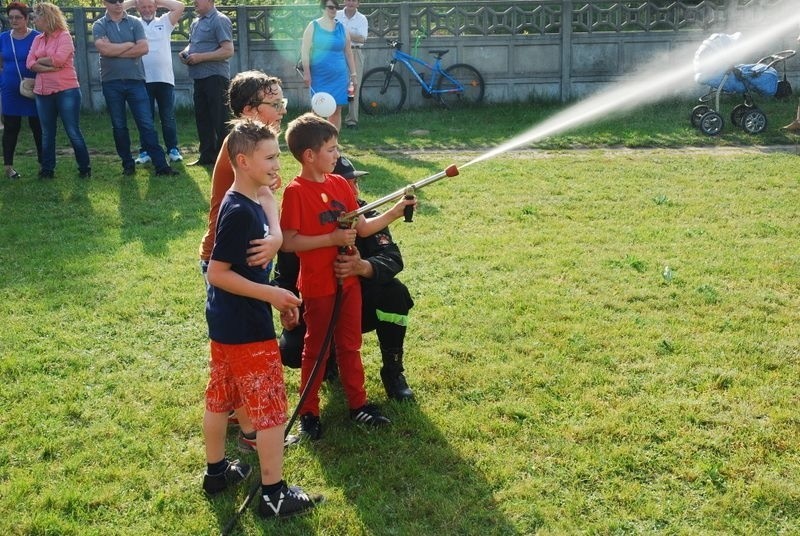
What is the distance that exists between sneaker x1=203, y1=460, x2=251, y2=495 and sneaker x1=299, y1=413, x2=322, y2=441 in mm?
431

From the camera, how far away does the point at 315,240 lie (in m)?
4.48

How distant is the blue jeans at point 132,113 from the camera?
425 inches

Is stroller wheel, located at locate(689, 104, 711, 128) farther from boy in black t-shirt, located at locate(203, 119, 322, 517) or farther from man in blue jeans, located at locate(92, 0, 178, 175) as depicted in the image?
boy in black t-shirt, located at locate(203, 119, 322, 517)

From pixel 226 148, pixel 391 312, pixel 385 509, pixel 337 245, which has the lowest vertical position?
pixel 385 509

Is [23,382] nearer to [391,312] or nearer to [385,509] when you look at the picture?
[391,312]

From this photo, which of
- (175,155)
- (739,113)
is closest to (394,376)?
(175,155)

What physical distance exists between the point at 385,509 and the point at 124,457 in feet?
4.82

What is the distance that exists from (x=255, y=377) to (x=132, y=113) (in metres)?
7.90

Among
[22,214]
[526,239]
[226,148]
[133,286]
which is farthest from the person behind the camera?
[22,214]

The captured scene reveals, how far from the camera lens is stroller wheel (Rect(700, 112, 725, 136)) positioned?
13.3m

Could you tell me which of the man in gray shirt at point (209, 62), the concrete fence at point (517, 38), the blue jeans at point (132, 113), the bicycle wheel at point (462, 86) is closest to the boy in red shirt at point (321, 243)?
the man in gray shirt at point (209, 62)

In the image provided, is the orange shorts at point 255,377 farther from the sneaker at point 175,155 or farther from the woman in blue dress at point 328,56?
the sneaker at point 175,155

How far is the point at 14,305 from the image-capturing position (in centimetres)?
678

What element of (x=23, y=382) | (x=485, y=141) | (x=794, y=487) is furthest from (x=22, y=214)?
(x=794, y=487)
